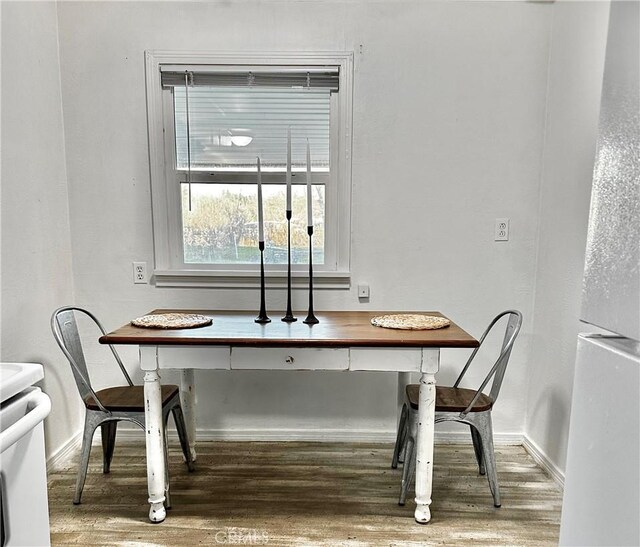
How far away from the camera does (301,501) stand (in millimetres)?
1890

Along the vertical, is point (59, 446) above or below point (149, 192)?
below

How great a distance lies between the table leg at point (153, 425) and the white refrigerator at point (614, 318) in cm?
139

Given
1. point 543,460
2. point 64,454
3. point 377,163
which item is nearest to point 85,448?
point 64,454

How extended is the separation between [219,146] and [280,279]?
773 mm

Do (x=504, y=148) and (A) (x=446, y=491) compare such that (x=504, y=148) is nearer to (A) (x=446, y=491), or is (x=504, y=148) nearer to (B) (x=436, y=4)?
(B) (x=436, y=4)

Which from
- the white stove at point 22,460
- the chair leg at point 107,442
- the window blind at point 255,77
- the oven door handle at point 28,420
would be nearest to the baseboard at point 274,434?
the chair leg at point 107,442

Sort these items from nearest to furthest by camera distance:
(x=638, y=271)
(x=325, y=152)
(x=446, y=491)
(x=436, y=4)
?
(x=638, y=271)
(x=446, y=491)
(x=436, y=4)
(x=325, y=152)

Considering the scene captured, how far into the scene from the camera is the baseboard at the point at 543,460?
2.02 m

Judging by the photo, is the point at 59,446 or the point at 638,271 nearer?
the point at 638,271

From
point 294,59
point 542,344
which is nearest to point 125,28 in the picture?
point 294,59

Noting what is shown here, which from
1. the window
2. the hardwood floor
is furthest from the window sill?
the hardwood floor

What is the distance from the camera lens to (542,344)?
7.35ft

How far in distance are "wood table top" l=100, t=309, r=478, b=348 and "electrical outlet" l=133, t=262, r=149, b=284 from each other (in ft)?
1.95

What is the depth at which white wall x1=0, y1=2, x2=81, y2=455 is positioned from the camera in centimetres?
185
